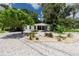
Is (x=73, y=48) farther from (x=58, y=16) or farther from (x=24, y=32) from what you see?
(x=24, y=32)

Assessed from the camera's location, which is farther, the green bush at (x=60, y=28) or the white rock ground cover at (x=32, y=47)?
the green bush at (x=60, y=28)

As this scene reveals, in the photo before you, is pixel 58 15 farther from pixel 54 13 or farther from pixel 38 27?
pixel 38 27

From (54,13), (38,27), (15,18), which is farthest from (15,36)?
(54,13)

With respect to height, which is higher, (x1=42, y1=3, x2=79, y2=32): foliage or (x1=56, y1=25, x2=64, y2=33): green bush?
(x1=42, y1=3, x2=79, y2=32): foliage

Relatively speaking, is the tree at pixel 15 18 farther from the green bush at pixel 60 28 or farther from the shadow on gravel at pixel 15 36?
the green bush at pixel 60 28

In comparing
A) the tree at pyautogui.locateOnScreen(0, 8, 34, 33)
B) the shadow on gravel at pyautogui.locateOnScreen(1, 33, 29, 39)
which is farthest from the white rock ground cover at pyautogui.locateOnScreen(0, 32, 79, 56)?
the tree at pyautogui.locateOnScreen(0, 8, 34, 33)

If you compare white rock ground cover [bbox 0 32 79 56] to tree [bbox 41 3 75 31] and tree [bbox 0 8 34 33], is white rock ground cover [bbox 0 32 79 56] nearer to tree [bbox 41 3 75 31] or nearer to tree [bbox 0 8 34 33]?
tree [bbox 0 8 34 33]

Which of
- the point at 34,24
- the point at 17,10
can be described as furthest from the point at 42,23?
the point at 17,10

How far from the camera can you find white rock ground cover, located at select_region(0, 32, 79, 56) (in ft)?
12.0

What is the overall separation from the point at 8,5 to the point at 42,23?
692 mm

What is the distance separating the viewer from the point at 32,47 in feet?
12.3

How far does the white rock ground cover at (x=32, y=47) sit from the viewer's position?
3.65 m

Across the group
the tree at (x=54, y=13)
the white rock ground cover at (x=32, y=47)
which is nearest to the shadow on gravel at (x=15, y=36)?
the white rock ground cover at (x=32, y=47)

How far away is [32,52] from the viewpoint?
366 centimetres
